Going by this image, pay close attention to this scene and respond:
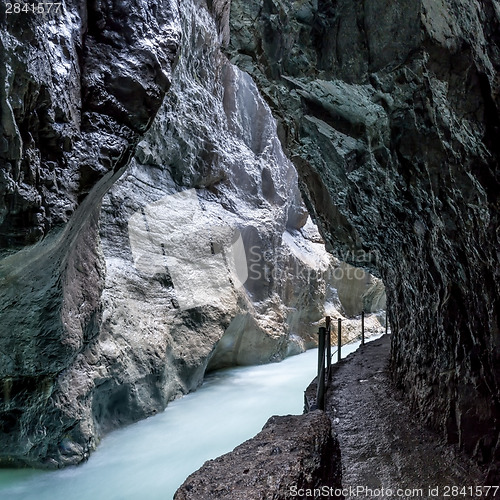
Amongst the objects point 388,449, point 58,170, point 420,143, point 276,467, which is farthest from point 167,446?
point 420,143

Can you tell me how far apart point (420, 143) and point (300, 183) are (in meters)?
5.17

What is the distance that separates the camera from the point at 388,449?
4301mm

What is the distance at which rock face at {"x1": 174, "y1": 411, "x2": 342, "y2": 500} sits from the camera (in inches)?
72.1

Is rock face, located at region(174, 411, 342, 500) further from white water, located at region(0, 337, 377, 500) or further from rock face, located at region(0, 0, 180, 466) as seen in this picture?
white water, located at region(0, 337, 377, 500)

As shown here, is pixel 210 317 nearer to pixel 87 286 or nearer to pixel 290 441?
pixel 87 286

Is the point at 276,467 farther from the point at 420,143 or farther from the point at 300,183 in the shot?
the point at 300,183

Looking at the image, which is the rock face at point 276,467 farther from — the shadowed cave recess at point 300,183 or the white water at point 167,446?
the white water at point 167,446

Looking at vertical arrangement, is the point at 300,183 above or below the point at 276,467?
above

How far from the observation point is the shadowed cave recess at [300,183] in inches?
117

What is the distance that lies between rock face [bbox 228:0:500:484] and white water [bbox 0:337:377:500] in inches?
173

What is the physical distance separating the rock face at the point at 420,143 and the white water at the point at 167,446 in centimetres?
438

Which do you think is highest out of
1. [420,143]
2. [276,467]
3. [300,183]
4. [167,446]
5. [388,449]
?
[300,183]

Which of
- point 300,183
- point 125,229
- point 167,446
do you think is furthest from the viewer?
point 125,229

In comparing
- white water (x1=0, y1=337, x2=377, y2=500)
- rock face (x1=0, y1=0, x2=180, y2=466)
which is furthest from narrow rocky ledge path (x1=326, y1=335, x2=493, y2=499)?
rock face (x1=0, y1=0, x2=180, y2=466)
